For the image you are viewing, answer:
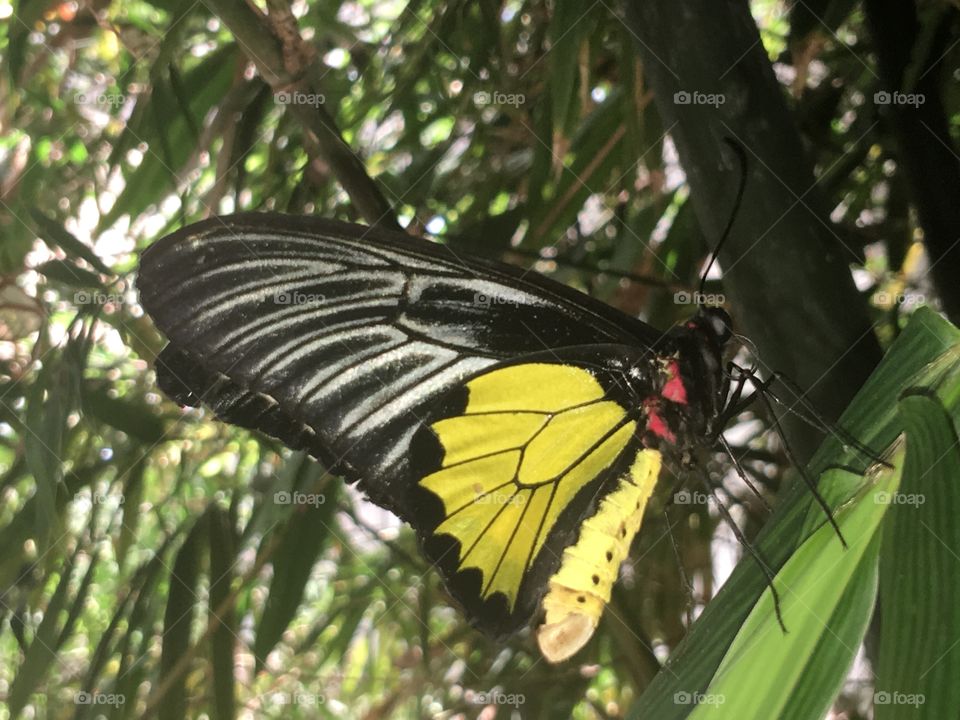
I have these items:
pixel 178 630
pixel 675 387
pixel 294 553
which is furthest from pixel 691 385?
pixel 178 630

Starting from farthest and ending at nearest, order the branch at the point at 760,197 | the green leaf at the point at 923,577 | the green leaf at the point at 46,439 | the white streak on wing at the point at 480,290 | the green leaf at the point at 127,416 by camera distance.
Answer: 1. the green leaf at the point at 127,416
2. the green leaf at the point at 46,439
3. the white streak on wing at the point at 480,290
4. the branch at the point at 760,197
5. the green leaf at the point at 923,577

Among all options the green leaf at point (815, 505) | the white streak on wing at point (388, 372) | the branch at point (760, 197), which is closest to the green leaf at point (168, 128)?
the white streak on wing at point (388, 372)

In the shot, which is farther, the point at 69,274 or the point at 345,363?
the point at 69,274

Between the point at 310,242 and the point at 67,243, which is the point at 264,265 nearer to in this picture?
the point at 310,242

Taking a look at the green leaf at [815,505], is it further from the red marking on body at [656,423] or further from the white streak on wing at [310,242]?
the white streak on wing at [310,242]

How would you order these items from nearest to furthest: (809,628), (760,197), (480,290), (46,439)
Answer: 1. (809,628)
2. (760,197)
3. (480,290)
4. (46,439)

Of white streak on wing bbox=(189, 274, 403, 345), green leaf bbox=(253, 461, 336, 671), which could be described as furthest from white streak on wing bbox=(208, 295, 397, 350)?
green leaf bbox=(253, 461, 336, 671)
